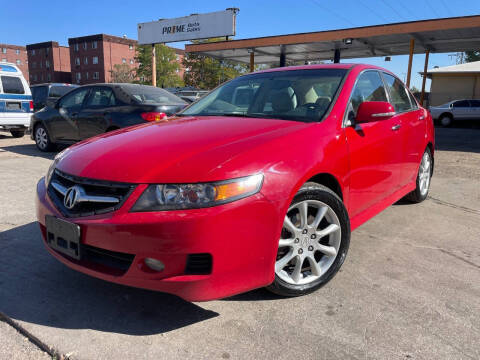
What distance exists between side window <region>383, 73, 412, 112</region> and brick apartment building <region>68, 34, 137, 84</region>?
225 feet

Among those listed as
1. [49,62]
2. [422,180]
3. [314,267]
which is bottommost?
[314,267]

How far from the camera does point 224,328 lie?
7.06ft

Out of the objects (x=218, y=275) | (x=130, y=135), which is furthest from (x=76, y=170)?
(x=218, y=275)

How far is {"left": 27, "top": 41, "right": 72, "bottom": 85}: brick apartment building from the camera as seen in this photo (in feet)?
244

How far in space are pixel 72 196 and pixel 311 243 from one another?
1.45m

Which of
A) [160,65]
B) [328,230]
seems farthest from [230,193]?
[160,65]

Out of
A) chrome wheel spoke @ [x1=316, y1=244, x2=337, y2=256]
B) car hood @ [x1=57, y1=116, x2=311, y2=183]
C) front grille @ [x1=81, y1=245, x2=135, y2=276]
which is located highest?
car hood @ [x1=57, y1=116, x2=311, y2=183]

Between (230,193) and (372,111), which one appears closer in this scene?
(230,193)

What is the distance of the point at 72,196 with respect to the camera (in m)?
2.15

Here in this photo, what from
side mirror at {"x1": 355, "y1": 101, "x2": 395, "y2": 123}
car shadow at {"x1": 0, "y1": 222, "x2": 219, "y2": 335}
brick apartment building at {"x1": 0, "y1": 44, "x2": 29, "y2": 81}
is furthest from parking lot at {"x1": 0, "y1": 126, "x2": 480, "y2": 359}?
brick apartment building at {"x1": 0, "y1": 44, "x2": 29, "y2": 81}

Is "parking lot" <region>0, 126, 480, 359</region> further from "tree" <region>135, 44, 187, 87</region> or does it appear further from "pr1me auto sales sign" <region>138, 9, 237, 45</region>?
"tree" <region>135, 44, 187, 87</region>

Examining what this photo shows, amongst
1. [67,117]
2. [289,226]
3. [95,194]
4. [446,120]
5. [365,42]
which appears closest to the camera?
[95,194]

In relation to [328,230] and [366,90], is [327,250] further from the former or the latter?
[366,90]

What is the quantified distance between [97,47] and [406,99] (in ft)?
238
